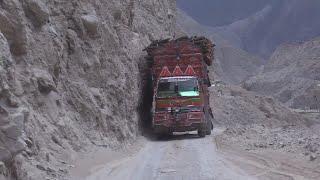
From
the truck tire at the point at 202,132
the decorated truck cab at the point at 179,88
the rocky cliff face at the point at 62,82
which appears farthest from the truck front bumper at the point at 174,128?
the rocky cliff face at the point at 62,82

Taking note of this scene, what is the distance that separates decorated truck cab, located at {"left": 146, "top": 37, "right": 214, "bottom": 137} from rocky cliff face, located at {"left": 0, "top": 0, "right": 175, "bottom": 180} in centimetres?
105

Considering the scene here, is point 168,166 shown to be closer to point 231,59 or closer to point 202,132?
point 202,132

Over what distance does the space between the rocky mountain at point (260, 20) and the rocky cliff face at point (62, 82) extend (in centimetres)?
11647

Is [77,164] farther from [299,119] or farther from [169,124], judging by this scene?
[299,119]

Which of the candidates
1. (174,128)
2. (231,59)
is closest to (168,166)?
(174,128)

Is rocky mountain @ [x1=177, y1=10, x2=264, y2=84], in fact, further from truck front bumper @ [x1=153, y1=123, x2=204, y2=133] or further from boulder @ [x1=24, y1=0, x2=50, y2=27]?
boulder @ [x1=24, y1=0, x2=50, y2=27]

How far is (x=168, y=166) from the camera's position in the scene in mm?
14953

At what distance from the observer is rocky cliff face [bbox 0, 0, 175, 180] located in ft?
37.1

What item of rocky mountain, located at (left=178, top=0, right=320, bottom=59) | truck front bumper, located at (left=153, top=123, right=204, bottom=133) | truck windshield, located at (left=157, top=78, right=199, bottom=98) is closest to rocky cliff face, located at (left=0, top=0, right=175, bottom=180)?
truck front bumper, located at (left=153, top=123, right=204, bottom=133)

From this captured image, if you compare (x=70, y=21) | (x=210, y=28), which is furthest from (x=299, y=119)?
(x=210, y=28)

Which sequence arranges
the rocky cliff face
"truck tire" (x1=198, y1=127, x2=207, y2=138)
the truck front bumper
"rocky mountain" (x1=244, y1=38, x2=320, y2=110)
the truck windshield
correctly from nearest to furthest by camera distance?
the rocky cliff face
the truck front bumper
"truck tire" (x1=198, y1=127, x2=207, y2=138)
the truck windshield
"rocky mountain" (x1=244, y1=38, x2=320, y2=110)

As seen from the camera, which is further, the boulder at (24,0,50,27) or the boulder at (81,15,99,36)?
the boulder at (81,15,99,36)

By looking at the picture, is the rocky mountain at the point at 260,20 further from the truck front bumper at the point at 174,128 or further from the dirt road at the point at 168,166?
the dirt road at the point at 168,166

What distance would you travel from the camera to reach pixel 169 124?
77.7 ft
